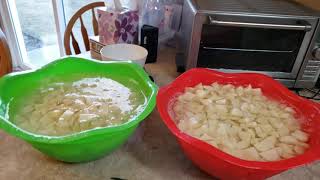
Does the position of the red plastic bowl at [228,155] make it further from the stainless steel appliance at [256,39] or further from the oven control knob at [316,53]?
the oven control knob at [316,53]

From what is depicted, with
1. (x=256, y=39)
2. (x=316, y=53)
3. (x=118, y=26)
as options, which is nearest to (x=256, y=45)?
(x=256, y=39)

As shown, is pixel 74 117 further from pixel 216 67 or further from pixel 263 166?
pixel 216 67

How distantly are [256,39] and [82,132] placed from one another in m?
0.59

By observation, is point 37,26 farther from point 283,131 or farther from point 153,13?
point 283,131

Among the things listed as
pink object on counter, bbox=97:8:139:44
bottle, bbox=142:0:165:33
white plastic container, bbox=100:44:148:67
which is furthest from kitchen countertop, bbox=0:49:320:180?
bottle, bbox=142:0:165:33

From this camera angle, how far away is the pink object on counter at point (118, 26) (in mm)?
853

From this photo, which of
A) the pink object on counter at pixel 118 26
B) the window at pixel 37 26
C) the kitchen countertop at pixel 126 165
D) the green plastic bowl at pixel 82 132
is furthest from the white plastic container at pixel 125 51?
the window at pixel 37 26

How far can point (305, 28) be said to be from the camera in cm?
71

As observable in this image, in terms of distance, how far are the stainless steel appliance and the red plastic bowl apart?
160 millimetres

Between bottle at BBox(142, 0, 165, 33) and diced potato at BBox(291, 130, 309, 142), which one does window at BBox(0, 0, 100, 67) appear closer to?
bottle at BBox(142, 0, 165, 33)

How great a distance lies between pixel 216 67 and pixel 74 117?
48 centimetres

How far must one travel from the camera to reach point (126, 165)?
53cm

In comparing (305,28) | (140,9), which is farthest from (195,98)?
(140,9)

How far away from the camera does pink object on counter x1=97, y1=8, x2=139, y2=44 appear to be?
0.85 m
